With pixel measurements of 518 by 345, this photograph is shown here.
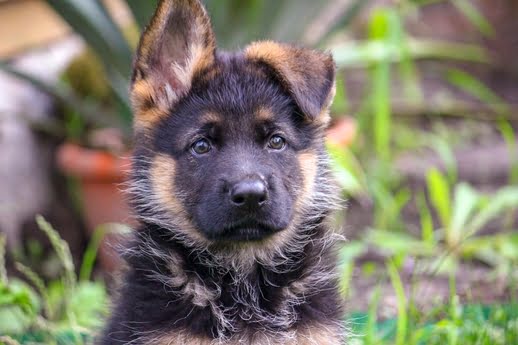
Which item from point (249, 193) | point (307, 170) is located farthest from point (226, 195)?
point (307, 170)

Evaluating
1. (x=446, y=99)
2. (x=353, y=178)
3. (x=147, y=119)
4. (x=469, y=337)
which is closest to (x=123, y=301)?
Result: (x=147, y=119)

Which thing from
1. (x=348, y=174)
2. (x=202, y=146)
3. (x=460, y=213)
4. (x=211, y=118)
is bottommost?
(x=460, y=213)

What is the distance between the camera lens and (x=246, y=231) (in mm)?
3475

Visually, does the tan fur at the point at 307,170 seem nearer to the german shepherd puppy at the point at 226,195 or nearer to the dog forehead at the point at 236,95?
the german shepherd puppy at the point at 226,195

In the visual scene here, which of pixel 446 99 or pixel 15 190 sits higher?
pixel 446 99

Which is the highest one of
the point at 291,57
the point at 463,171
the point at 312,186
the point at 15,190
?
the point at 291,57

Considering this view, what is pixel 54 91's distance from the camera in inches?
253

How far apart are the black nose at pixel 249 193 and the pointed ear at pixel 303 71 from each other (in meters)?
0.39

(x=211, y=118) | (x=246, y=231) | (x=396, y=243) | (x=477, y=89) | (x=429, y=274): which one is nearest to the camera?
(x=246, y=231)

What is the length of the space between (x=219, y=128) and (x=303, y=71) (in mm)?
405

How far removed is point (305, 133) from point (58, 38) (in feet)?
15.1

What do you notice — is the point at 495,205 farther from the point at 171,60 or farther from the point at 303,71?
the point at 171,60

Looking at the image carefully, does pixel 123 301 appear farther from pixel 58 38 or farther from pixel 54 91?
pixel 58 38

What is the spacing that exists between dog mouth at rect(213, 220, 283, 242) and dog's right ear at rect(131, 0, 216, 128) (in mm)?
599
